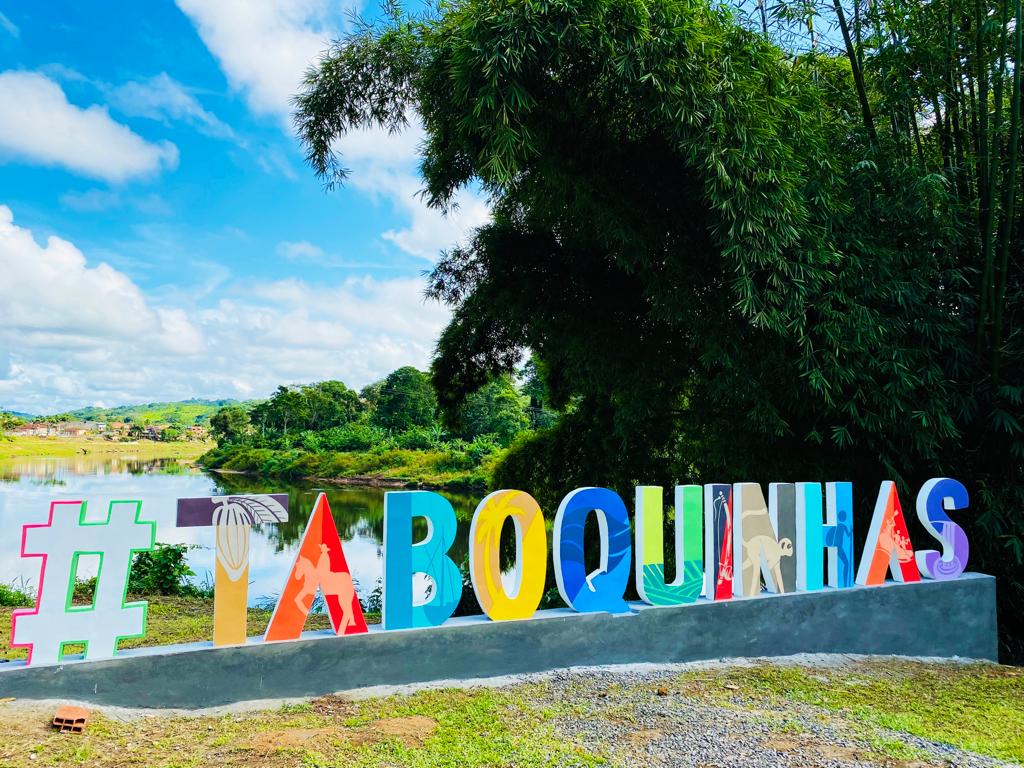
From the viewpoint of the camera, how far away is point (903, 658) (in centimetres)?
414

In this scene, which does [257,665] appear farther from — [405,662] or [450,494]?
[450,494]

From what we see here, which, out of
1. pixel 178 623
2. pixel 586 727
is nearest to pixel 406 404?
pixel 178 623

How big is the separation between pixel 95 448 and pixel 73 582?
39.6 metres

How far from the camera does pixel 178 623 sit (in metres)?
5.21

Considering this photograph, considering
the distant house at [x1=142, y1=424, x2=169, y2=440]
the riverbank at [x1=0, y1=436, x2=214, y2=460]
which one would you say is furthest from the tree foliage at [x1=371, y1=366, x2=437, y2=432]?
the distant house at [x1=142, y1=424, x2=169, y2=440]

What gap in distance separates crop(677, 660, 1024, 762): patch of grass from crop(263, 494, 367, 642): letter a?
64.9 inches

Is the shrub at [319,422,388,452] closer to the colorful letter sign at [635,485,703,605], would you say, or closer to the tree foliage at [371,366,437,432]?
the tree foliage at [371,366,437,432]

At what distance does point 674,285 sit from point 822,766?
2876mm

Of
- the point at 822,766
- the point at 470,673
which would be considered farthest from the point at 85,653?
the point at 822,766

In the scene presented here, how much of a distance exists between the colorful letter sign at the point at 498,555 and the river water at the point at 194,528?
2.93ft

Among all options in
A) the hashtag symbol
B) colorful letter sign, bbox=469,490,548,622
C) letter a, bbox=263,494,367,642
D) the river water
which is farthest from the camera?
the river water

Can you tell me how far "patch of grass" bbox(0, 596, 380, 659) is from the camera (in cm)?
461

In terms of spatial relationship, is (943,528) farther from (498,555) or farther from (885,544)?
(498,555)

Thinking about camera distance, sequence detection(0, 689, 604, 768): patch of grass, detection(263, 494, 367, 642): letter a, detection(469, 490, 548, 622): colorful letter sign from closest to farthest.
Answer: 1. detection(0, 689, 604, 768): patch of grass
2. detection(263, 494, 367, 642): letter a
3. detection(469, 490, 548, 622): colorful letter sign
